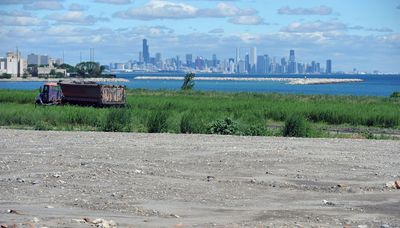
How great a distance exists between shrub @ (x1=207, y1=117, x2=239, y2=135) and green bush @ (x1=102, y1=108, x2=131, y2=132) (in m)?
3.85

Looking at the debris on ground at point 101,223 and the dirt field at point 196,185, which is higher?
the debris on ground at point 101,223

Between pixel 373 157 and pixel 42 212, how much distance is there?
39.8 ft

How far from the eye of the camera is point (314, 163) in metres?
20.1

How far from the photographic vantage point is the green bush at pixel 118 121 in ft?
113

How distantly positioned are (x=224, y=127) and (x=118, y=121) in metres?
5.12

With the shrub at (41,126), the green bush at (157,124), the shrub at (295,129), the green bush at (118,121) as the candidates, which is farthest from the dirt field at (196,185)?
the shrub at (41,126)

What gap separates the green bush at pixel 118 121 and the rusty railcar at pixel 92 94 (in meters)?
18.2

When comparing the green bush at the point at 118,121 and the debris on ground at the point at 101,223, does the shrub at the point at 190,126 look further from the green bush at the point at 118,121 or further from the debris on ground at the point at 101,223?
Result: the debris on ground at the point at 101,223

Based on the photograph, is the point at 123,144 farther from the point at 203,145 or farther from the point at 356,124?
the point at 356,124

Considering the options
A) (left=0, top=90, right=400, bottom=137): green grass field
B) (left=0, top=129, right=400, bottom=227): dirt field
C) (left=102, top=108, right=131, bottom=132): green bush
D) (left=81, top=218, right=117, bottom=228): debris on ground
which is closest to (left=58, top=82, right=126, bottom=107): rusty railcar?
(left=0, top=90, right=400, bottom=137): green grass field

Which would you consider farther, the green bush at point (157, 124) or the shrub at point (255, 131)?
the green bush at point (157, 124)

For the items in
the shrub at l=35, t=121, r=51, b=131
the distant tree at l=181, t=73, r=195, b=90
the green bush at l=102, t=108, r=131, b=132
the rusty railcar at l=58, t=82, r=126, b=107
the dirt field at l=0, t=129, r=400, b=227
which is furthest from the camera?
the distant tree at l=181, t=73, r=195, b=90

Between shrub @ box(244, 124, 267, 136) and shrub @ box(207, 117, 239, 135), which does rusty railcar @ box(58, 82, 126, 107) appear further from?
shrub @ box(244, 124, 267, 136)

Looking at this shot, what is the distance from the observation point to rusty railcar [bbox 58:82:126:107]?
55.1 metres
